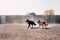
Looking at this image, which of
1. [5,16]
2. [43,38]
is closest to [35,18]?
[5,16]

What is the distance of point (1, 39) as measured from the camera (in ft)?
32.9

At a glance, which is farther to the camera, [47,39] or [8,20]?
[8,20]

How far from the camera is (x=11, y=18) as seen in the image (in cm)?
2353

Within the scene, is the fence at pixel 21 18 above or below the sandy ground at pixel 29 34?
above

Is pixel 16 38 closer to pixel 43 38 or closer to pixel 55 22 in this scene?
pixel 43 38

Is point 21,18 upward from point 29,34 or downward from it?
upward

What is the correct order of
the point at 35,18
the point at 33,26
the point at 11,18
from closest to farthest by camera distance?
the point at 33,26 < the point at 35,18 < the point at 11,18

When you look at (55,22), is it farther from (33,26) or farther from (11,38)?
(11,38)

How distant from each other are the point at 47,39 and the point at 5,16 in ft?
46.4

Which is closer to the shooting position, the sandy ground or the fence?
the sandy ground

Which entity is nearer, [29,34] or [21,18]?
[29,34]

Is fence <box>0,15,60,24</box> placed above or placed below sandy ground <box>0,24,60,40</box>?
above

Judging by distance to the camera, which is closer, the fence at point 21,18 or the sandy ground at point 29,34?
the sandy ground at point 29,34

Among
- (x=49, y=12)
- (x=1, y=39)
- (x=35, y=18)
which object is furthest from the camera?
(x=49, y=12)
